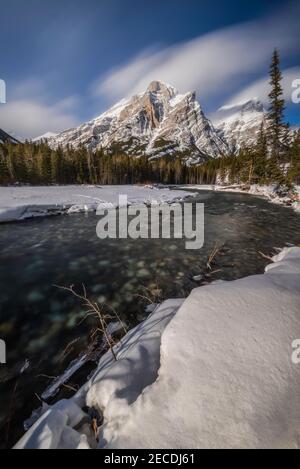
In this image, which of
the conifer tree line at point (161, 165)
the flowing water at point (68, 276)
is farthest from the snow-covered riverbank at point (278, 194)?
the flowing water at point (68, 276)

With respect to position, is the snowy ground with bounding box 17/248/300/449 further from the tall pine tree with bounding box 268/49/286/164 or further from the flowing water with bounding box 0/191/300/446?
the tall pine tree with bounding box 268/49/286/164

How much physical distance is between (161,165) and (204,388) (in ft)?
375

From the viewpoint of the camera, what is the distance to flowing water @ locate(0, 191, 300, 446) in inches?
171

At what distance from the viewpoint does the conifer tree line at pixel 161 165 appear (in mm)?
41125

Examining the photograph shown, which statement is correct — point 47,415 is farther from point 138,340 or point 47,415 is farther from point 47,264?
A: point 47,264

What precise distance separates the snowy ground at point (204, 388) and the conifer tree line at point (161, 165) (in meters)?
44.7

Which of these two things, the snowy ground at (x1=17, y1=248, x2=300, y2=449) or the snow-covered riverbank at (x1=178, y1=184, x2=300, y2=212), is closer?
the snowy ground at (x1=17, y1=248, x2=300, y2=449)

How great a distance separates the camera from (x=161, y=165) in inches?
4309

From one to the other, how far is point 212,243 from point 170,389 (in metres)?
10.7

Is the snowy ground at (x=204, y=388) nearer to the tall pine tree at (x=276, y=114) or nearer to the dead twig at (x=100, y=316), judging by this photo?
the dead twig at (x=100, y=316)

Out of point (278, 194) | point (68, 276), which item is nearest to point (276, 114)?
point (278, 194)

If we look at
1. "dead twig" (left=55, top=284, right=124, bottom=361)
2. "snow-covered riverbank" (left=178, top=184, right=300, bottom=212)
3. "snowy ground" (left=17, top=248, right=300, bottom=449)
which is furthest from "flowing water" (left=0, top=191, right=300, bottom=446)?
"snow-covered riverbank" (left=178, top=184, right=300, bottom=212)

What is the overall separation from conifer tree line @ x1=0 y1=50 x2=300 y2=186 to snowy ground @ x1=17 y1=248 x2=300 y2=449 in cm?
4467
